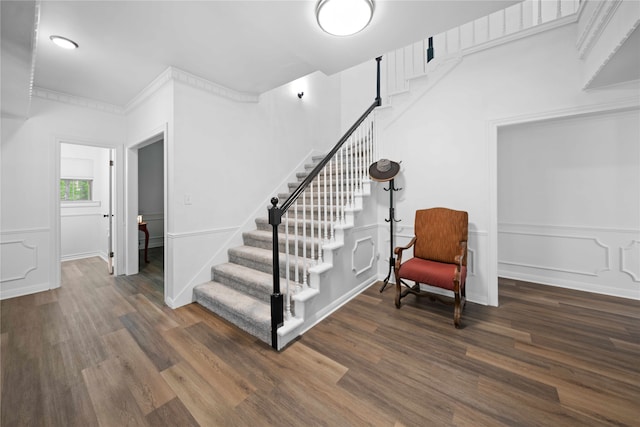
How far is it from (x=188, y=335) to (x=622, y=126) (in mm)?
5202

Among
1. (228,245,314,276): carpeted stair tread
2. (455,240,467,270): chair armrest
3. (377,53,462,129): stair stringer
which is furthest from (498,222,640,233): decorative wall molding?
(228,245,314,276): carpeted stair tread

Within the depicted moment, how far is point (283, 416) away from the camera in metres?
1.40

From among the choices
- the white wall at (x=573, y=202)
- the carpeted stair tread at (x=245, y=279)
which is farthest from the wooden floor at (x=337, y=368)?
A: the white wall at (x=573, y=202)

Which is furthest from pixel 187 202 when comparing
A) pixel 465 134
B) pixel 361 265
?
pixel 465 134

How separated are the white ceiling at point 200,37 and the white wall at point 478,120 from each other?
1046 mm

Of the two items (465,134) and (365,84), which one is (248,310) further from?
(365,84)

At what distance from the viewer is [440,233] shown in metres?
2.75

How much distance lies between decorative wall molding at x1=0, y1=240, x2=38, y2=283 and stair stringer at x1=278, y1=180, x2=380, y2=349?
3.56 meters

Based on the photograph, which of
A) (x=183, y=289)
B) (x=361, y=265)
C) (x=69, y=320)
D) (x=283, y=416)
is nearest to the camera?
(x=283, y=416)

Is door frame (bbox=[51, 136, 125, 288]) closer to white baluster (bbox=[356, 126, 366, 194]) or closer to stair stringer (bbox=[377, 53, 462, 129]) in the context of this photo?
white baluster (bbox=[356, 126, 366, 194])

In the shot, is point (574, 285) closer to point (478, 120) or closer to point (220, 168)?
point (478, 120)

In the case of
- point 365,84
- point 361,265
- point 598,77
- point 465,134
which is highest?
point 365,84

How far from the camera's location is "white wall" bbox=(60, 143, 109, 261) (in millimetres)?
4820

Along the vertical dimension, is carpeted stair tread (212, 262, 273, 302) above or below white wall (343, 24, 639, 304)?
below
